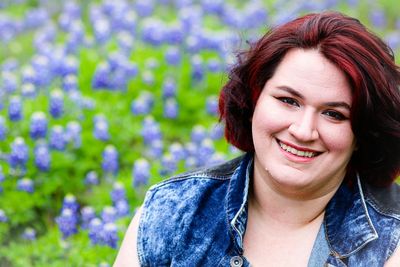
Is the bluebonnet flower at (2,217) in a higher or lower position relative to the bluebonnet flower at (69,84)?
lower

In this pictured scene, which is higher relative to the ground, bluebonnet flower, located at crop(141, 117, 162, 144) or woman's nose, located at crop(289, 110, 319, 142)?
woman's nose, located at crop(289, 110, 319, 142)

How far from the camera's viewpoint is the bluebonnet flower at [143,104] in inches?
233

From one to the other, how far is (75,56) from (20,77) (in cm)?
55

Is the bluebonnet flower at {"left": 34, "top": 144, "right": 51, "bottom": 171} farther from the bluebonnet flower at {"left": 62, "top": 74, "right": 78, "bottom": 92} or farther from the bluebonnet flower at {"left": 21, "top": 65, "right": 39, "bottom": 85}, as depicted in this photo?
the bluebonnet flower at {"left": 21, "top": 65, "right": 39, "bottom": 85}

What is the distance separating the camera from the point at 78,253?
4.46 metres

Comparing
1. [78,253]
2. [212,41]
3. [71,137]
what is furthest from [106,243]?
[212,41]

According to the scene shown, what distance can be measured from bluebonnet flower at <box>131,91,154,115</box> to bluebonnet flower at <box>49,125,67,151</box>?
74cm

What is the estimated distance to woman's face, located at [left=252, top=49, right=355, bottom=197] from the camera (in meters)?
3.03

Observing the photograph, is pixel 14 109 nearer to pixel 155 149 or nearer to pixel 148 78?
pixel 155 149

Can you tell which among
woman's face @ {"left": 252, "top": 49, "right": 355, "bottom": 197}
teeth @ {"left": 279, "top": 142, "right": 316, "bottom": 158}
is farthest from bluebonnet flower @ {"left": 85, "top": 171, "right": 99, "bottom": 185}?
teeth @ {"left": 279, "top": 142, "right": 316, "bottom": 158}

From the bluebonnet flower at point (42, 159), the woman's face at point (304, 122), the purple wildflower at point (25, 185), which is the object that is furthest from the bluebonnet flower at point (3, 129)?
the woman's face at point (304, 122)

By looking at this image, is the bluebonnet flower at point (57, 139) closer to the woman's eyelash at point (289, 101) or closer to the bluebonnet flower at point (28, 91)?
the bluebonnet flower at point (28, 91)

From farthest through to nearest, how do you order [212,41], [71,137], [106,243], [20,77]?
[212,41], [20,77], [71,137], [106,243]

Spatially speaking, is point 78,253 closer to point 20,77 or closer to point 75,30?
point 20,77
